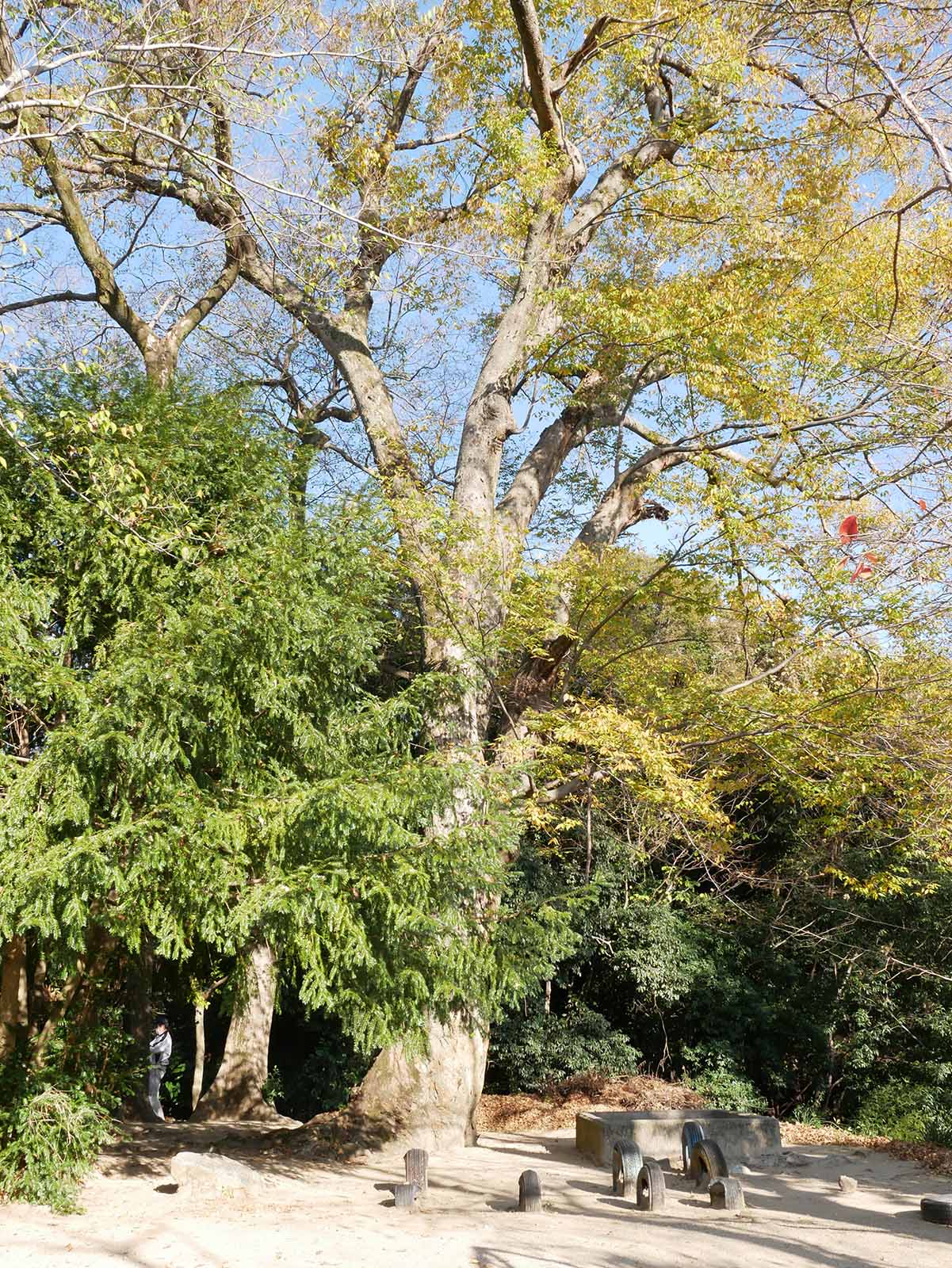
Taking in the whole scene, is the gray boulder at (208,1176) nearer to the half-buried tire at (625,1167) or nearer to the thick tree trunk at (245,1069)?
the half-buried tire at (625,1167)

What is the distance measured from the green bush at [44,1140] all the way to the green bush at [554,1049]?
747cm

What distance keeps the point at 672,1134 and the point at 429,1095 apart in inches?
101

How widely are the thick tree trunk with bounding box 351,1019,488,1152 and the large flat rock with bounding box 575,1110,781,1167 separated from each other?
1.27 metres

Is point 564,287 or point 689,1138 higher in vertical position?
point 564,287

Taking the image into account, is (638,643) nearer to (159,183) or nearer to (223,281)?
(223,281)

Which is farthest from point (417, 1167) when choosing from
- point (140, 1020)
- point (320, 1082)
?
point (320, 1082)

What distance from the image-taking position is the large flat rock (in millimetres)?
10078

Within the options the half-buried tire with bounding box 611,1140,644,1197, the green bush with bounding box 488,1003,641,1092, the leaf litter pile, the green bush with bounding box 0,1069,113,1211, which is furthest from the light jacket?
the half-buried tire with bounding box 611,1140,644,1197

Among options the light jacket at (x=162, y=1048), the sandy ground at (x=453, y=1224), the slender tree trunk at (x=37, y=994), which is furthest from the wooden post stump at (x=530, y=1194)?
the light jacket at (x=162, y=1048)

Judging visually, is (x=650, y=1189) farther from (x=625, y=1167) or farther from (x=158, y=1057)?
(x=158, y=1057)

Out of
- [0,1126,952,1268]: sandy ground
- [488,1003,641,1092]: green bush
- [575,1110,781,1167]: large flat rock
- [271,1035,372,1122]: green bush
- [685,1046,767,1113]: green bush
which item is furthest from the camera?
[488,1003,641,1092]: green bush

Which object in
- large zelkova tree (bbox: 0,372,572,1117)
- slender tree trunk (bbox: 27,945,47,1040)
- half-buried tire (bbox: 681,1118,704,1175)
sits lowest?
half-buried tire (bbox: 681,1118,704,1175)

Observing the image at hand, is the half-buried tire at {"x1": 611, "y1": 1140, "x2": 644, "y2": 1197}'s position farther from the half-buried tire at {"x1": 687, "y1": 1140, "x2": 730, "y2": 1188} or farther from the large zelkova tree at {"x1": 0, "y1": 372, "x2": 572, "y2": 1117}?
the large zelkova tree at {"x1": 0, "y1": 372, "x2": 572, "y2": 1117}

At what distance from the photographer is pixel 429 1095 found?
987cm
